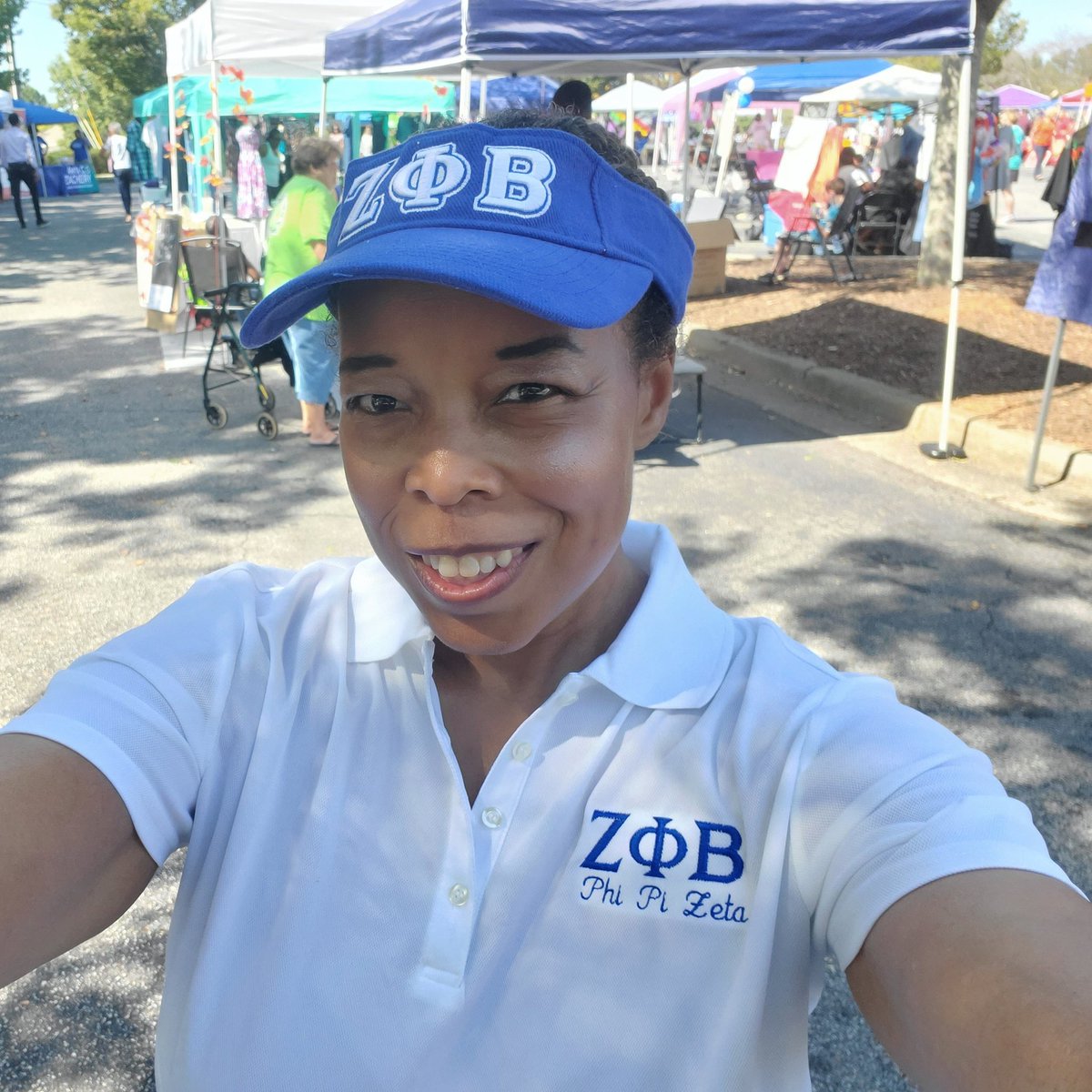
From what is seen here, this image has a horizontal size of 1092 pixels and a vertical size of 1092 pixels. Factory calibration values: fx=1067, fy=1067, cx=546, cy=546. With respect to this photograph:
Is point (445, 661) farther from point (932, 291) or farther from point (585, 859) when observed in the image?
point (932, 291)

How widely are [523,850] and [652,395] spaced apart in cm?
59

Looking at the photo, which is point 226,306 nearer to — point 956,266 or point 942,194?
point 956,266

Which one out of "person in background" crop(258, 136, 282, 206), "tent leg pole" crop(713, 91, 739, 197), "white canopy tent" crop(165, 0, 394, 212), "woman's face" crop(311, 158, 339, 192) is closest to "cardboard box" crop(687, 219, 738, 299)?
"white canopy tent" crop(165, 0, 394, 212)

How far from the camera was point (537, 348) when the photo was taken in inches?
45.7

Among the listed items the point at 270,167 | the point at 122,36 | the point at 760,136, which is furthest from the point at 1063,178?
the point at 122,36

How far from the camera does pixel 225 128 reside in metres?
21.3

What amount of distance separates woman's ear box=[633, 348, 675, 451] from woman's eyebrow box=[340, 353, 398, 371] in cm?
31

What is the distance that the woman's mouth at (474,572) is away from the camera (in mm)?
1173

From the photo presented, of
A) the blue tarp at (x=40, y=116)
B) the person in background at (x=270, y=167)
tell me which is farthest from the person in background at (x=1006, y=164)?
the blue tarp at (x=40, y=116)

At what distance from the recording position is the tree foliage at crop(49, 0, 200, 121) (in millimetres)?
43469

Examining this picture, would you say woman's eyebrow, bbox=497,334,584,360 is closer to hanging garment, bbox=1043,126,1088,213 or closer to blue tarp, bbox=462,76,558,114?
hanging garment, bbox=1043,126,1088,213

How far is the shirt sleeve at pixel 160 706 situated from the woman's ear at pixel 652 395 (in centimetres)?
54

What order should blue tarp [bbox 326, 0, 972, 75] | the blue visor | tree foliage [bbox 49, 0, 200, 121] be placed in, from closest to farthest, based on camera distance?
the blue visor, blue tarp [bbox 326, 0, 972, 75], tree foliage [bbox 49, 0, 200, 121]

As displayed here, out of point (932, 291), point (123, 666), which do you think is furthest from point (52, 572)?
point (932, 291)
